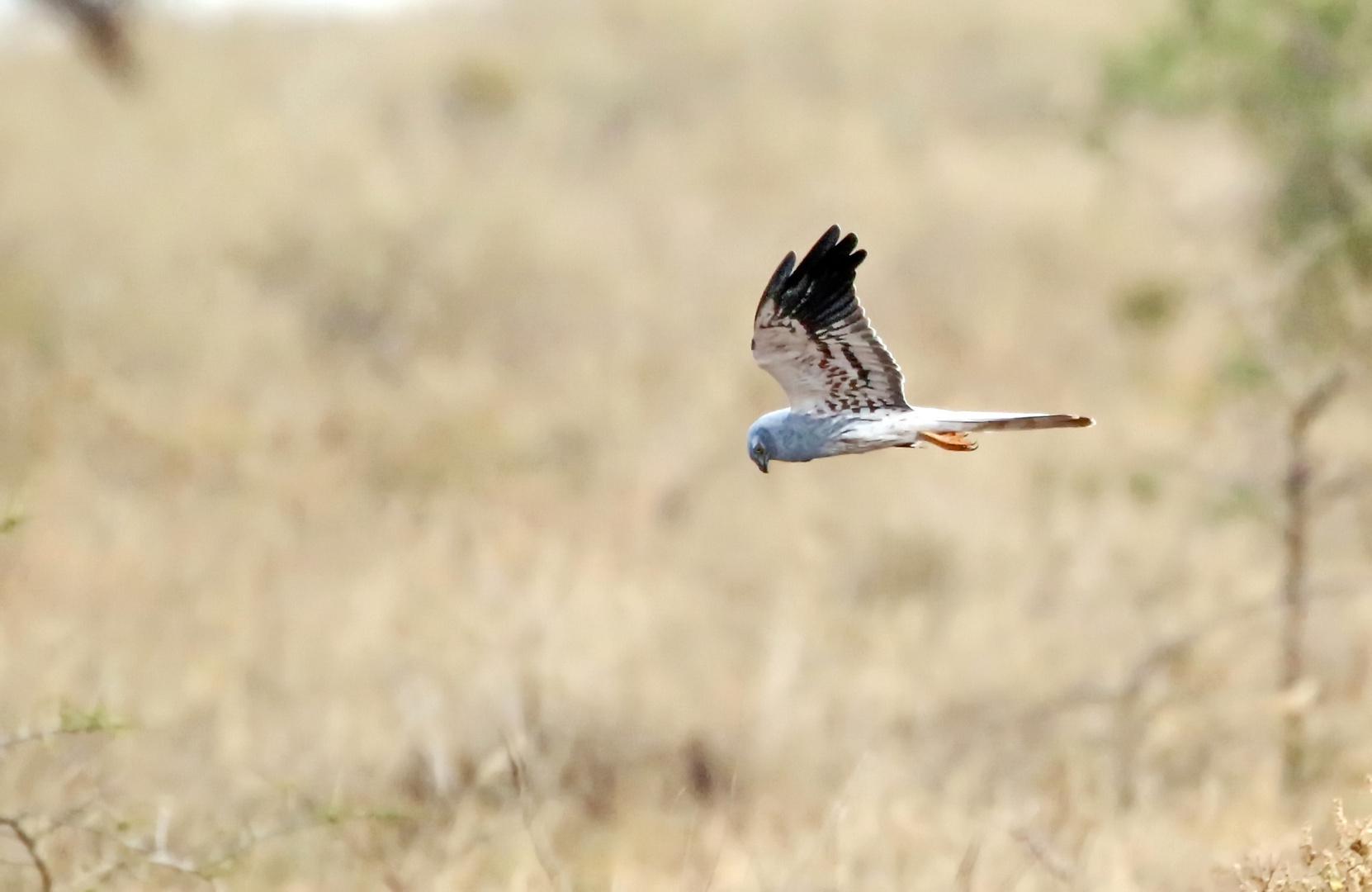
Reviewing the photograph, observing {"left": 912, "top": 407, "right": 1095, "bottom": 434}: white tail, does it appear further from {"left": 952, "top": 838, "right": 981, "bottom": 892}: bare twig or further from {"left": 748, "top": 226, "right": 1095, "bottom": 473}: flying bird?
{"left": 952, "top": 838, "right": 981, "bottom": 892}: bare twig

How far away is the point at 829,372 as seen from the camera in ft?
7.48

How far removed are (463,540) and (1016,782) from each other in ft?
12.1

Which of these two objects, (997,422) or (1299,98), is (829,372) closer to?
(997,422)

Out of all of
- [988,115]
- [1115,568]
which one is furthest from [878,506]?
[988,115]

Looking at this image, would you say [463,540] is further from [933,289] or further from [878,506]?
[933,289]

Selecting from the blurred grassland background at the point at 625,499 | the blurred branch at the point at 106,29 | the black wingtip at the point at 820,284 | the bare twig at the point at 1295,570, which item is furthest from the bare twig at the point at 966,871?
the blurred branch at the point at 106,29

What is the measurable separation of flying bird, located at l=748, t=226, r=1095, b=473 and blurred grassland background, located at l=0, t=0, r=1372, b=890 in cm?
138

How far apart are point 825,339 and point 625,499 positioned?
6.73 metres

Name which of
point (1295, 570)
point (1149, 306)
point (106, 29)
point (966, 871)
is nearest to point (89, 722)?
point (966, 871)

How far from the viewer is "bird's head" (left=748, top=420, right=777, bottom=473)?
86.5 inches

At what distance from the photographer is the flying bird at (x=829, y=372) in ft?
7.03

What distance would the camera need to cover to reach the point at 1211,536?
27.2 ft

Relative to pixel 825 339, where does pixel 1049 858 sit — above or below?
below

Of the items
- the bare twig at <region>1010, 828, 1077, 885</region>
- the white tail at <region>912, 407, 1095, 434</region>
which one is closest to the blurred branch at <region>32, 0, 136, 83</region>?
the bare twig at <region>1010, 828, 1077, 885</region>
